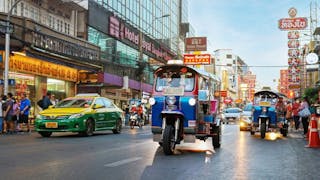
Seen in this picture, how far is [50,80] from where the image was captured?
2969cm

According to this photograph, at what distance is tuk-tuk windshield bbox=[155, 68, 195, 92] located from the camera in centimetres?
1173

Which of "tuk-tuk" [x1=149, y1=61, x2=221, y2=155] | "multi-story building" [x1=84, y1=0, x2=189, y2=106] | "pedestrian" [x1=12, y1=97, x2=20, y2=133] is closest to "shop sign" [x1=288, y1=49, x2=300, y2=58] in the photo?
"multi-story building" [x1=84, y1=0, x2=189, y2=106]

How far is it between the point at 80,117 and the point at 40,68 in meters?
11.5

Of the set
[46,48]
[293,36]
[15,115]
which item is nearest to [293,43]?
[293,36]

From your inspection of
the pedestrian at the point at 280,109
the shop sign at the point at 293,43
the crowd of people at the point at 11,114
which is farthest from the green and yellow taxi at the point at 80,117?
the shop sign at the point at 293,43

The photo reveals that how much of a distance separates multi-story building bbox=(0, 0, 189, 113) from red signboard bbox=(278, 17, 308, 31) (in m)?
18.4

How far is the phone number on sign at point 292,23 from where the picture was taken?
60597 millimetres

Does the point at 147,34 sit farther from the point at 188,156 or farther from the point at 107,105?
the point at 188,156

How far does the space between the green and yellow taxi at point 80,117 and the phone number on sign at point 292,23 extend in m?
45.8

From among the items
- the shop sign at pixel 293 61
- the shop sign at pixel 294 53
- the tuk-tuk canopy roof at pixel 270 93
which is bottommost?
the tuk-tuk canopy roof at pixel 270 93

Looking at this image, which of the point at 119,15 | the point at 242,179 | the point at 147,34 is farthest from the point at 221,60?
the point at 242,179

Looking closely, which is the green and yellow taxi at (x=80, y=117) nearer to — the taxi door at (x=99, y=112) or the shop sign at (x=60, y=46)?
the taxi door at (x=99, y=112)

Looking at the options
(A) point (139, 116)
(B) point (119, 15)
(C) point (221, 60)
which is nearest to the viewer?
(A) point (139, 116)

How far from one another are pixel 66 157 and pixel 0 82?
47.7 ft
